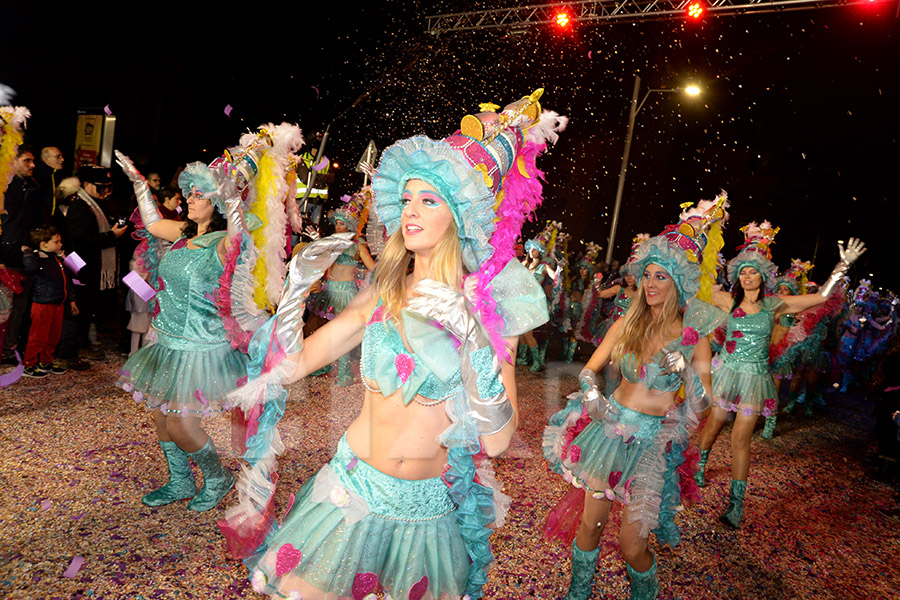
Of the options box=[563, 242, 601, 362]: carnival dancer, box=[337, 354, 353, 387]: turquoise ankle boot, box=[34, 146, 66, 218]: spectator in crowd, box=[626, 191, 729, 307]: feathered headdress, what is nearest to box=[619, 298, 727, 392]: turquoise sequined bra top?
box=[626, 191, 729, 307]: feathered headdress

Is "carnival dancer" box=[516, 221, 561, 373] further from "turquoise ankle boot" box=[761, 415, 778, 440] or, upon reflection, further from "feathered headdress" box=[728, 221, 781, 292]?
"turquoise ankle boot" box=[761, 415, 778, 440]

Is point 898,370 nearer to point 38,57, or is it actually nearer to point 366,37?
point 366,37

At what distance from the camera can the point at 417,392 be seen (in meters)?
1.94

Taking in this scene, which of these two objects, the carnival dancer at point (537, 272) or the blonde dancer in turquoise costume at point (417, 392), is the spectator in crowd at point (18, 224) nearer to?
the blonde dancer in turquoise costume at point (417, 392)

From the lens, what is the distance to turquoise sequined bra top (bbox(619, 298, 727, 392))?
10.8ft

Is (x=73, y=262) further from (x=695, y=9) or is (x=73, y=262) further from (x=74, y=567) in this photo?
(x=695, y=9)

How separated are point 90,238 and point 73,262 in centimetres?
46

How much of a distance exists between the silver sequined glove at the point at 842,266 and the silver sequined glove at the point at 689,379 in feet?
8.93

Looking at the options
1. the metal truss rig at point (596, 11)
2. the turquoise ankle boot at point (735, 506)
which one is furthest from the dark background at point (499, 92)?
the turquoise ankle boot at point (735, 506)

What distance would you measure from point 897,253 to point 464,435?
72.3 ft

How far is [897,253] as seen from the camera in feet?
60.7

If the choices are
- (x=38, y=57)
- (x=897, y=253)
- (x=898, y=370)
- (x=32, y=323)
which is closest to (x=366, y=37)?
(x=38, y=57)

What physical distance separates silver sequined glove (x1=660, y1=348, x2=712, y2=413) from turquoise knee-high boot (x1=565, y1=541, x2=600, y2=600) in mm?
1010

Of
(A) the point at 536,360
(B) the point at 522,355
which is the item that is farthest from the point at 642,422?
(B) the point at 522,355
